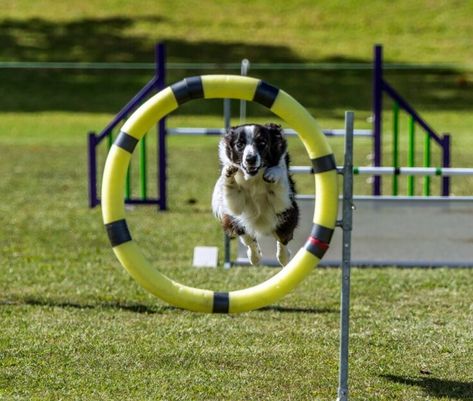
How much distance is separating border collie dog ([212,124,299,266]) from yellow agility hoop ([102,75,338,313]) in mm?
362

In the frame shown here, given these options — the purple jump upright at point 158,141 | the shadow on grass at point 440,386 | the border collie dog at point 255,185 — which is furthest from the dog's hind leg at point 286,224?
the purple jump upright at point 158,141

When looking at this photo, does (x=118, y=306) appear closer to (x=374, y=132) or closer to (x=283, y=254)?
(x=283, y=254)

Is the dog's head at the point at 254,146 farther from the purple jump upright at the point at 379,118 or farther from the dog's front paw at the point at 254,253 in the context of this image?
the purple jump upright at the point at 379,118

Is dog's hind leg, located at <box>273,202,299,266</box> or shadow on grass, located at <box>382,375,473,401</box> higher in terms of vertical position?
dog's hind leg, located at <box>273,202,299,266</box>

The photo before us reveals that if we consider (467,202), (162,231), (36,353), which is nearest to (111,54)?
(162,231)

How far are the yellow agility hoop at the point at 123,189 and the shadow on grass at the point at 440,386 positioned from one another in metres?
1.14

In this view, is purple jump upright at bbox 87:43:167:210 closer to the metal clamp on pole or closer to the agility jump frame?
the agility jump frame

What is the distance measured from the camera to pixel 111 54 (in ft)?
110

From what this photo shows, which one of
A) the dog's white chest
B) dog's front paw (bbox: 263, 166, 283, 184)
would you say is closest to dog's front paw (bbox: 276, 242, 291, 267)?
the dog's white chest

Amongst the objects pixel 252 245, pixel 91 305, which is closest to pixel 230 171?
pixel 252 245

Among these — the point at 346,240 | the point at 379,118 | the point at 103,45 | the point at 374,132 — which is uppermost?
the point at 103,45

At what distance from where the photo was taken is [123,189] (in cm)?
639

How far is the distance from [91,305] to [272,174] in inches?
116

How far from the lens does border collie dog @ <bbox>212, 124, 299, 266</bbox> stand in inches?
265
